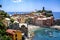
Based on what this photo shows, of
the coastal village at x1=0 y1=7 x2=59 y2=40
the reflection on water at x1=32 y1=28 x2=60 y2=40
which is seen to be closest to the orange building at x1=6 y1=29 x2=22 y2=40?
the coastal village at x1=0 y1=7 x2=59 y2=40

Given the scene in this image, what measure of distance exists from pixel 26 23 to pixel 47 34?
0.45 m

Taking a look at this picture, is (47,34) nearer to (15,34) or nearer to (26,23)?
(26,23)

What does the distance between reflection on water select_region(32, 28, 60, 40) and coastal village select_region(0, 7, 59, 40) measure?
0.08m

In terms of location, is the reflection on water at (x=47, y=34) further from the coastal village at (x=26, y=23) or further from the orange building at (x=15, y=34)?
the orange building at (x=15, y=34)

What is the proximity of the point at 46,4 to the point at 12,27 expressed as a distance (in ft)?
2.55

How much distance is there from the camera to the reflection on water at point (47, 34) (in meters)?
3.99

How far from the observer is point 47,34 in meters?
4.05

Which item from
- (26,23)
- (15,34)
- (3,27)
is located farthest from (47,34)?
(3,27)

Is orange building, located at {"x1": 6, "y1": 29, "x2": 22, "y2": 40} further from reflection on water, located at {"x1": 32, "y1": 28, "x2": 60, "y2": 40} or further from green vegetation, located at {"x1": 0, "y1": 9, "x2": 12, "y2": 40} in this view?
reflection on water, located at {"x1": 32, "y1": 28, "x2": 60, "y2": 40}

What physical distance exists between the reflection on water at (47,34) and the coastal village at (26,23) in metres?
0.08

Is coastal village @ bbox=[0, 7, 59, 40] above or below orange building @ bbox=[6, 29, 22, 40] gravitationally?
above

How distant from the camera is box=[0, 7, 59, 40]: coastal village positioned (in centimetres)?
395

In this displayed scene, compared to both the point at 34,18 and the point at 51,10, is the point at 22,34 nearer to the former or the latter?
the point at 34,18

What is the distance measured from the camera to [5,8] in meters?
4.05
